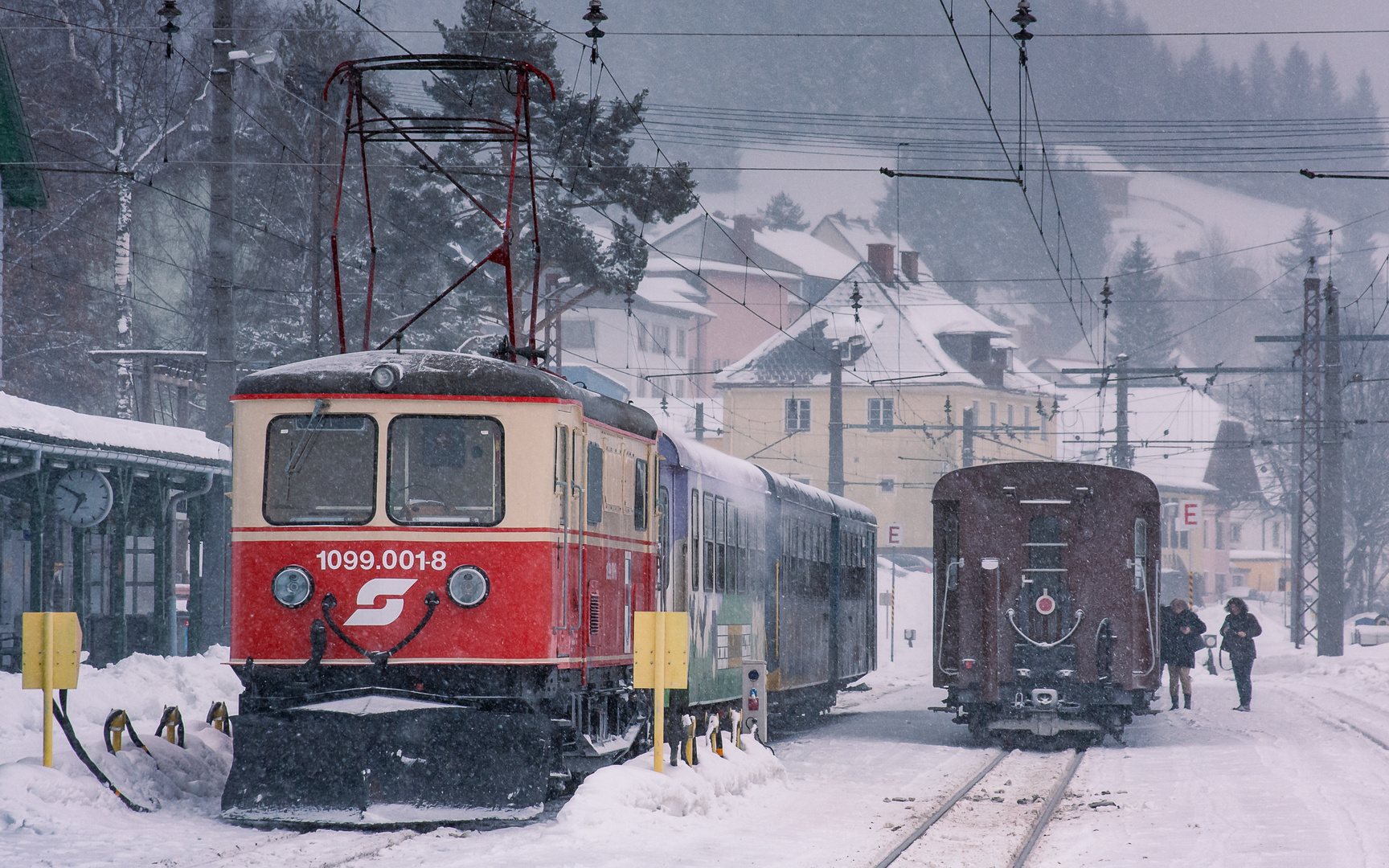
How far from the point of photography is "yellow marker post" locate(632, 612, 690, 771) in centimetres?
1195

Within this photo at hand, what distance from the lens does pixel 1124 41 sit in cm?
18588

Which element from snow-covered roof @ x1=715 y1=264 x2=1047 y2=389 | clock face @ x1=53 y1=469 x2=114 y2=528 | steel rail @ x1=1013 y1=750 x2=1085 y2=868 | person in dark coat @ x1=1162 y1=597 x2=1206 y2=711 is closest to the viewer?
steel rail @ x1=1013 y1=750 x2=1085 y2=868

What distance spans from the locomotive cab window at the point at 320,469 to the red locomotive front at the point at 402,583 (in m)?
0.01

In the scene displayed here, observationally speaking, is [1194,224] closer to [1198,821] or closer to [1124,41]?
[1124,41]

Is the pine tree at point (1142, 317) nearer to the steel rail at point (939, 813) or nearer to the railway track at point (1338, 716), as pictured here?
the railway track at point (1338, 716)

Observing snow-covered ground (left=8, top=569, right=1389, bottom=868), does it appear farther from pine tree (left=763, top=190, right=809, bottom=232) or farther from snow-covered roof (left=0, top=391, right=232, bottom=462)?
pine tree (left=763, top=190, right=809, bottom=232)

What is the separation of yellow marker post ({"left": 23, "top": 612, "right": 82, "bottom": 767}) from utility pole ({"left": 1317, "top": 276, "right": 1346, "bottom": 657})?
29940mm

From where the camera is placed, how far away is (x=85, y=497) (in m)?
19.9

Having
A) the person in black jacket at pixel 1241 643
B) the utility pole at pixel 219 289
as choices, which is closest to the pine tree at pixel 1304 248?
the person in black jacket at pixel 1241 643

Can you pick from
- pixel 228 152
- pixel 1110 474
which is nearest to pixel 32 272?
pixel 228 152

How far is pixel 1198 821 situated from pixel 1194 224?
17464 cm

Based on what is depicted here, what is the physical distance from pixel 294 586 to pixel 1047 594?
30.2 ft

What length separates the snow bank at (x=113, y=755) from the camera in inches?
410

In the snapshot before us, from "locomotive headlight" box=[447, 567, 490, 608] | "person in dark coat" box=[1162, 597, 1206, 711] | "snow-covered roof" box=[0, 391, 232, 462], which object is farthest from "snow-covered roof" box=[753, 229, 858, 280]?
"locomotive headlight" box=[447, 567, 490, 608]
